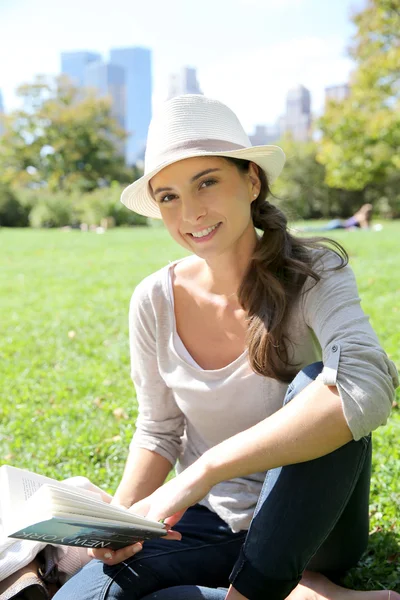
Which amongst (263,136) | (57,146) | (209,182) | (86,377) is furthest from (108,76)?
(209,182)

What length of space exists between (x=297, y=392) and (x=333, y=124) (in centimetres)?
2266

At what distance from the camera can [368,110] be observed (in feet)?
73.8

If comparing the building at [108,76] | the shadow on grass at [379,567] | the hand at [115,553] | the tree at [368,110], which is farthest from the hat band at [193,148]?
the building at [108,76]

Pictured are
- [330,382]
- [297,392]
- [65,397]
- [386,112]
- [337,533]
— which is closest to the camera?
[330,382]

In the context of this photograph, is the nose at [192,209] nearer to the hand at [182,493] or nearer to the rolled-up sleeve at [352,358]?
the rolled-up sleeve at [352,358]

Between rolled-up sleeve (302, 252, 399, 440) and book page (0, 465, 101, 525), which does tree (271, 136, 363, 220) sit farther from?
book page (0, 465, 101, 525)

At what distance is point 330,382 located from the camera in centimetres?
174

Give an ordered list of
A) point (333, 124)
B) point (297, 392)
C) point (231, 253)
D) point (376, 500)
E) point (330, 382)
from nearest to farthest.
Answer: point (330, 382) → point (297, 392) → point (231, 253) → point (376, 500) → point (333, 124)

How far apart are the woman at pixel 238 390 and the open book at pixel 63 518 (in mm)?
135

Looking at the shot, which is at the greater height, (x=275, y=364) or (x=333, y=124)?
(x=333, y=124)

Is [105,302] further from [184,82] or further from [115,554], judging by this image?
[115,554]

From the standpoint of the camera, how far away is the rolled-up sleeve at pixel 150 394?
2369 mm

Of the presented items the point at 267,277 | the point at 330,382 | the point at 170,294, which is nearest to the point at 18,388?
the point at 170,294

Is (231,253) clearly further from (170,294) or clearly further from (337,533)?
(337,533)
